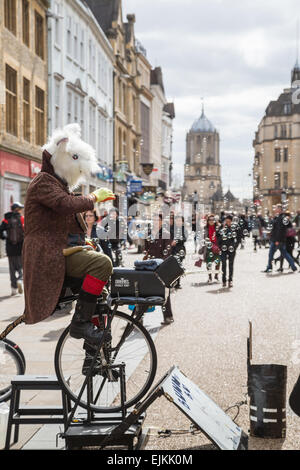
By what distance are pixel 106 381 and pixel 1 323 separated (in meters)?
4.95

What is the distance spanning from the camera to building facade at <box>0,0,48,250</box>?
22.7 meters

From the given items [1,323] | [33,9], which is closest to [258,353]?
[1,323]

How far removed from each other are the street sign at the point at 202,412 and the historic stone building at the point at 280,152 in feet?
303

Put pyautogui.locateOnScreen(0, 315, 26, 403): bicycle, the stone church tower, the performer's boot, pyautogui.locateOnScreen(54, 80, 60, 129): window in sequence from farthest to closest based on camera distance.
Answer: the stone church tower < pyautogui.locateOnScreen(54, 80, 60, 129): window < pyautogui.locateOnScreen(0, 315, 26, 403): bicycle < the performer's boot

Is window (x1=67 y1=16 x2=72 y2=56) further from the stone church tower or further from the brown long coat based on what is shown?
the stone church tower

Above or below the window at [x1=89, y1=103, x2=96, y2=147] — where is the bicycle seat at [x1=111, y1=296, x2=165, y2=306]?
below

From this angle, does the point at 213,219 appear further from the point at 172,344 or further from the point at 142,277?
the point at 142,277

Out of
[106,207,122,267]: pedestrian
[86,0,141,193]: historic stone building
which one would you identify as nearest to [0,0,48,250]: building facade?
[106,207,122,267]: pedestrian

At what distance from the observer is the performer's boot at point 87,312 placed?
451cm

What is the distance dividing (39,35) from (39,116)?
11.1 feet

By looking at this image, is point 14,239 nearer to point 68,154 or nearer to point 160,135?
point 68,154

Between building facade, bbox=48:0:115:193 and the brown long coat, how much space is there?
60.5ft

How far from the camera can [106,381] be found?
4.95m

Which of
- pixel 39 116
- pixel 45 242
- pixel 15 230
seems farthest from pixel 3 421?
pixel 39 116
